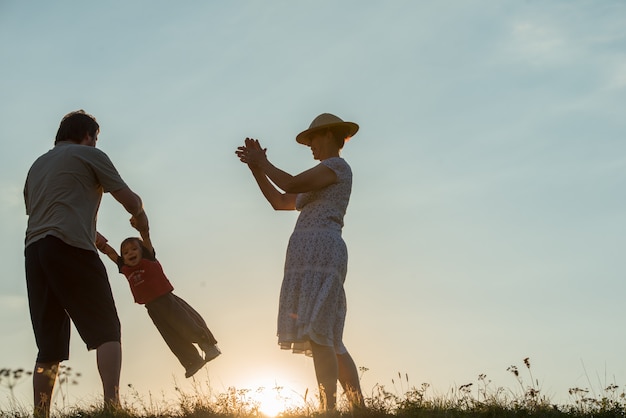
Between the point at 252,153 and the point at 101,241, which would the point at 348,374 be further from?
the point at 101,241

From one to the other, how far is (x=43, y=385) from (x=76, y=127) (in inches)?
84.4

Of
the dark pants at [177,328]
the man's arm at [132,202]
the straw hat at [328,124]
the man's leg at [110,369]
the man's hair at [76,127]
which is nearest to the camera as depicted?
the man's leg at [110,369]

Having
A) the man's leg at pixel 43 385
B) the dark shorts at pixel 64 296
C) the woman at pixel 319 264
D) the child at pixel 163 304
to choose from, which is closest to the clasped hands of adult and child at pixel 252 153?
the woman at pixel 319 264

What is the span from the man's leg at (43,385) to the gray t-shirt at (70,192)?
100 centimetres

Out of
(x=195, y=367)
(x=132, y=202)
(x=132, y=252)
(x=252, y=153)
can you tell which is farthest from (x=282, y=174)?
(x=195, y=367)

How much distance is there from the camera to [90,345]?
6309 millimetres

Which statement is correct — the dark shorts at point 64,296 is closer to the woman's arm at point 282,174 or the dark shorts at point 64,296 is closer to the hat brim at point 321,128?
the woman's arm at point 282,174

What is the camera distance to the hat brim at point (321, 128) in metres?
7.01

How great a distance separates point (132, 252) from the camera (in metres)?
8.18

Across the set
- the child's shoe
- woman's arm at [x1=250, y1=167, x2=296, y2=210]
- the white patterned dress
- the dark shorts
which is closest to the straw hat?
the white patterned dress

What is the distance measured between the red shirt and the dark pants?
0.26 ft

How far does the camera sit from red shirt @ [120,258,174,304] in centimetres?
824

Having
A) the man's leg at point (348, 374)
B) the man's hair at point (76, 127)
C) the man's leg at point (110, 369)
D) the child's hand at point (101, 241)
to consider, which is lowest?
the man's leg at point (348, 374)

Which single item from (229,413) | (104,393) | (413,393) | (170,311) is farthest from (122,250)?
(413,393)
